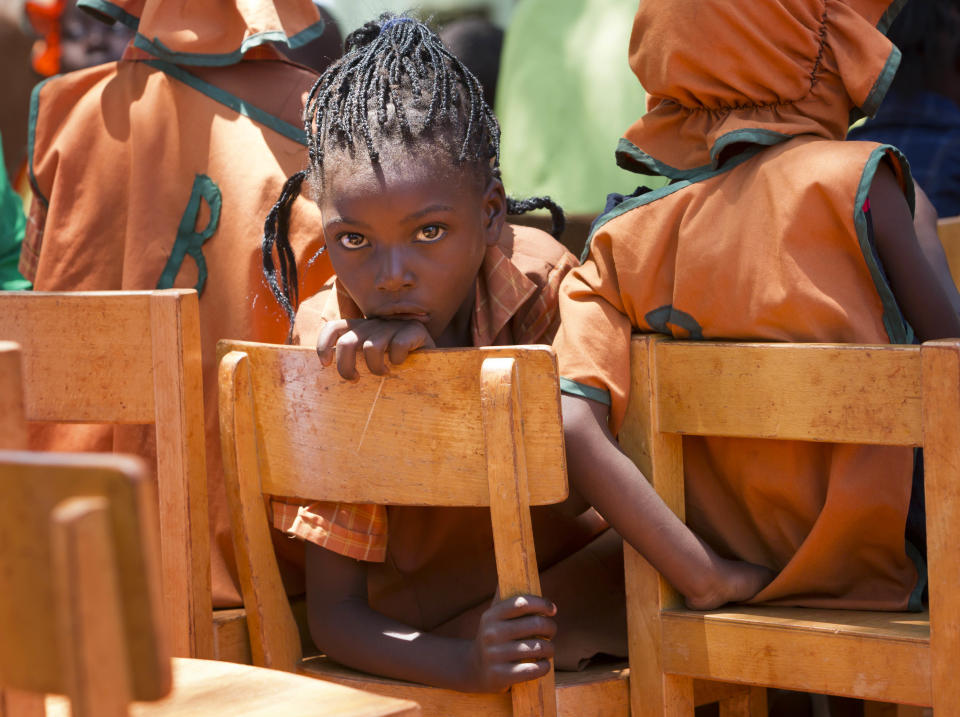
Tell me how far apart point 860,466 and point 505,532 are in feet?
1.67

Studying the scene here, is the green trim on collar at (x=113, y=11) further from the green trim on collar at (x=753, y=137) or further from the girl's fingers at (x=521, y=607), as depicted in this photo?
the girl's fingers at (x=521, y=607)

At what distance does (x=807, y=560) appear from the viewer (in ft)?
5.62

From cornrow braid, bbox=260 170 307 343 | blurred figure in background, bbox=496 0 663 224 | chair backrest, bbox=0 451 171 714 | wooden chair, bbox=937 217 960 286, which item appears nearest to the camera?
chair backrest, bbox=0 451 171 714

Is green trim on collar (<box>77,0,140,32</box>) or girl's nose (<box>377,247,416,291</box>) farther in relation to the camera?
green trim on collar (<box>77,0,140,32</box>)

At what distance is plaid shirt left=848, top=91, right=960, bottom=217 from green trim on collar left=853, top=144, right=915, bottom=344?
1.58m

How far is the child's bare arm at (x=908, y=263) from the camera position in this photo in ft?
5.44

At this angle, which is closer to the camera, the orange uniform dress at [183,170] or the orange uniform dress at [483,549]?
the orange uniform dress at [483,549]

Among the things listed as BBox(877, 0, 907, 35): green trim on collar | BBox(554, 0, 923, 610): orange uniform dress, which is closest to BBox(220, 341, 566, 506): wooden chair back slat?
BBox(554, 0, 923, 610): orange uniform dress

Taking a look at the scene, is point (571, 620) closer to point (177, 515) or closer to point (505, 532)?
point (505, 532)

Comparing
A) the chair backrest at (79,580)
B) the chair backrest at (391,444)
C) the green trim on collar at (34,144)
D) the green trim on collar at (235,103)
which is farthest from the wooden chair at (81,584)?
the green trim on collar at (34,144)

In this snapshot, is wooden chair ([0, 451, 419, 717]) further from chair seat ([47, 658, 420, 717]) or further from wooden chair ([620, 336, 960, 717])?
wooden chair ([620, 336, 960, 717])

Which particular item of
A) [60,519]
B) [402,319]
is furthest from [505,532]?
[60,519]

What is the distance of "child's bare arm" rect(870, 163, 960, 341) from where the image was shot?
1.66 m

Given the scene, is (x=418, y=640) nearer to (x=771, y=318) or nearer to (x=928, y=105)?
(x=771, y=318)
